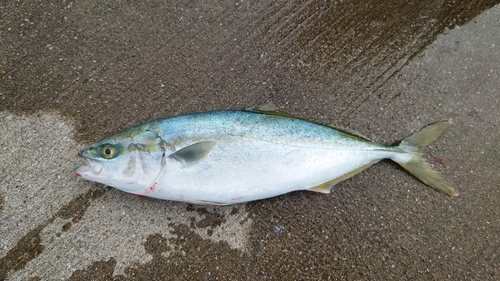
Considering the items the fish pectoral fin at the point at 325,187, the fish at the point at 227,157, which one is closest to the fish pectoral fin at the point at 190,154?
the fish at the point at 227,157

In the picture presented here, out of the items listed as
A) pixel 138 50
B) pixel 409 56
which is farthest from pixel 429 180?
pixel 138 50

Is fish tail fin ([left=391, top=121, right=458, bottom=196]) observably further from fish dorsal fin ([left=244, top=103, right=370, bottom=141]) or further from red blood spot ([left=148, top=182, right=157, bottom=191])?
red blood spot ([left=148, top=182, right=157, bottom=191])

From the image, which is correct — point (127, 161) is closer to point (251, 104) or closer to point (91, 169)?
point (91, 169)

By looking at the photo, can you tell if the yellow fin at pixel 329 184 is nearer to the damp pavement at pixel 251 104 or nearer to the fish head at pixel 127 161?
the damp pavement at pixel 251 104

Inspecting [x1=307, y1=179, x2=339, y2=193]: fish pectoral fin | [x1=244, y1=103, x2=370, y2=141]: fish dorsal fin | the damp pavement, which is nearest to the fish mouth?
the damp pavement

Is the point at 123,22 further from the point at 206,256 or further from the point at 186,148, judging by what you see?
the point at 206,256

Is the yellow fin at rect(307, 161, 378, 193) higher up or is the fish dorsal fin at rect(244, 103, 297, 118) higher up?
the fish dorsal fin at rect(244, 103, 297, 118)

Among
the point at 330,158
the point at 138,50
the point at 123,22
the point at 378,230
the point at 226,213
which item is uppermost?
the point at 123,22
